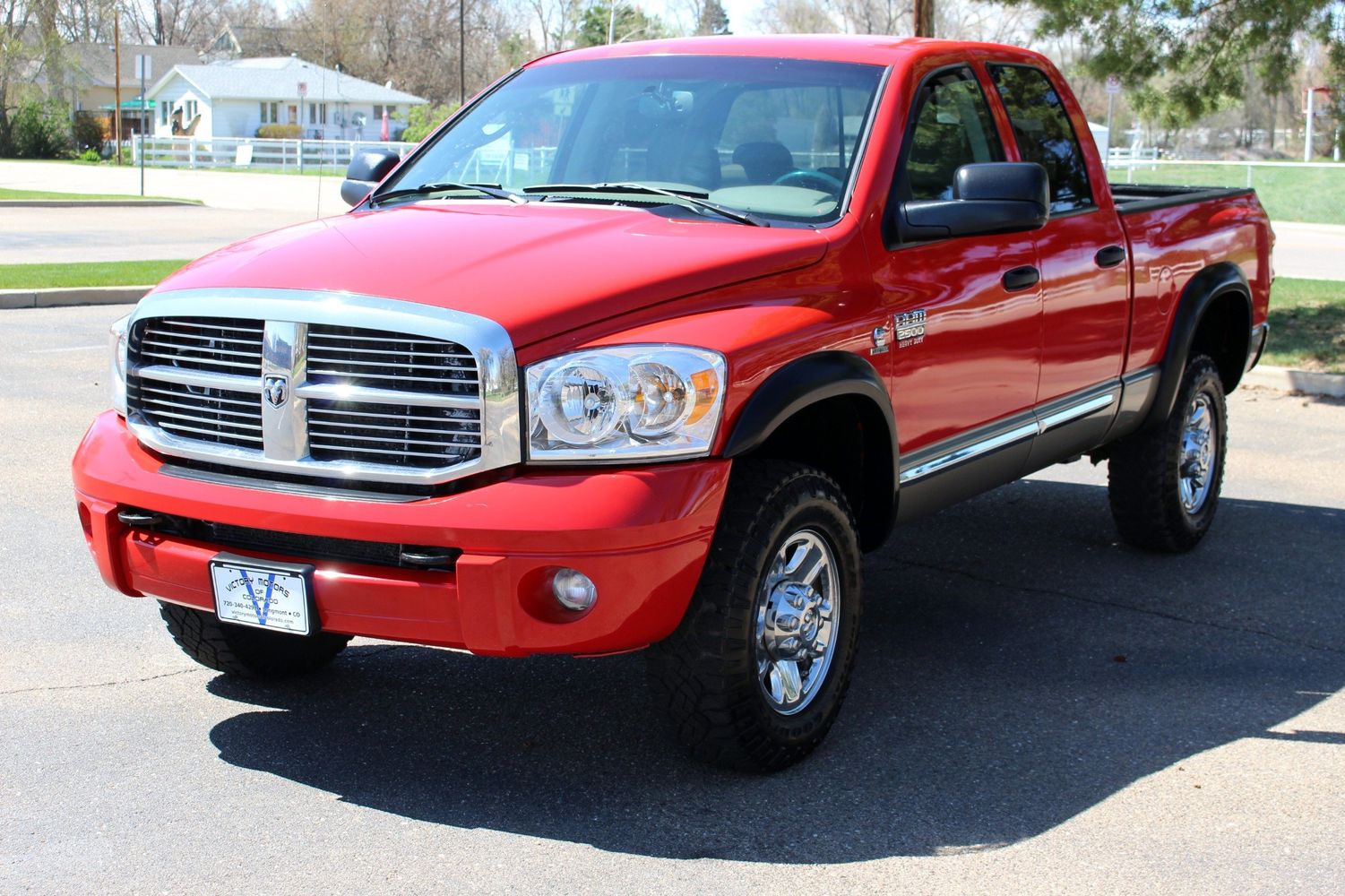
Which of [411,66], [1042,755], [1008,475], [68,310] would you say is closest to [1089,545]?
[1008,475]

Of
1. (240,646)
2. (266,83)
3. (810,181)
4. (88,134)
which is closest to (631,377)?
(810,181)

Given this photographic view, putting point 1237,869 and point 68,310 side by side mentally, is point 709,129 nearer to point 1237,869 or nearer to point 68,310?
point 1237,869

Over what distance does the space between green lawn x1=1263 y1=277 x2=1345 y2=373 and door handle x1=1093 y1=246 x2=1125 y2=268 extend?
6.11m

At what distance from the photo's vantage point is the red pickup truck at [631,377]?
12.1ft

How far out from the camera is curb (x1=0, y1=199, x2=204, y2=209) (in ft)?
96.4

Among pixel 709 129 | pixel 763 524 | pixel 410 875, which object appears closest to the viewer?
pixel 410 875

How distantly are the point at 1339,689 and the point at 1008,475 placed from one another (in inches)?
49.9

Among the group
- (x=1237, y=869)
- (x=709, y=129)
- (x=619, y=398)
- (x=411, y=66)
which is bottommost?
(x=1237, y=869)

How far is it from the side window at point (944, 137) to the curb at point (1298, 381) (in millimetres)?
6046

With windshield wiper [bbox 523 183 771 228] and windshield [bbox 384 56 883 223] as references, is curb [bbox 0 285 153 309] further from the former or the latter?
windshield wiper [bbox 523 183 771 228]

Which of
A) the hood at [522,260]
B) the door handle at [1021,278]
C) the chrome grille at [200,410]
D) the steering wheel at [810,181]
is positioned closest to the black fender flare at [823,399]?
the hood at [522,260]

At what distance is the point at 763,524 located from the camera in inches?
156

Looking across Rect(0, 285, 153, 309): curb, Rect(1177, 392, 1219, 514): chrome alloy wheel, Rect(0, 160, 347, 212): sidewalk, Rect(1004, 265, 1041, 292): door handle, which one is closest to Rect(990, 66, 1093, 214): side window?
Rect(1004, 265, 1041, 292): door handle

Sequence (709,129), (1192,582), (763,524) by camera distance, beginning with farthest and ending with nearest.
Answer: (1192,582) < (709,129) < (763,524)
